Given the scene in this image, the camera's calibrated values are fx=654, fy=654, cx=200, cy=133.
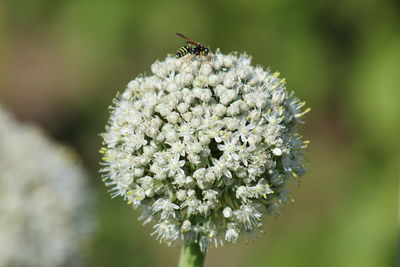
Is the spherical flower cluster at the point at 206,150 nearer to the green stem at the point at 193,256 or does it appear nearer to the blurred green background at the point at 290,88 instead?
the green stem at the point at 193,256
